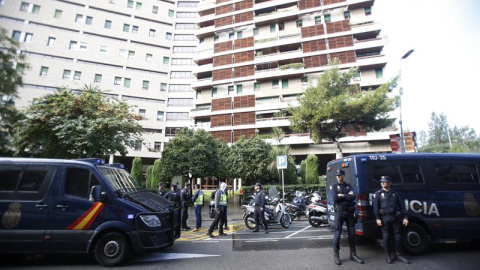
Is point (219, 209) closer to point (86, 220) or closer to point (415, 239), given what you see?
point (86, 220)

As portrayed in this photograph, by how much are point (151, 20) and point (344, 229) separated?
4546cm

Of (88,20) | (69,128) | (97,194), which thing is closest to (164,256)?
(97,194)

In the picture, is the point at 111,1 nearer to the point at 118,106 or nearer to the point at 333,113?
the point at 118,106

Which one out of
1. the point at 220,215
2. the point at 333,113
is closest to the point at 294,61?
the point at 333,113

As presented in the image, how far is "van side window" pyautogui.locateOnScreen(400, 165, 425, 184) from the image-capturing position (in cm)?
566

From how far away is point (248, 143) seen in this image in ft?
72.9

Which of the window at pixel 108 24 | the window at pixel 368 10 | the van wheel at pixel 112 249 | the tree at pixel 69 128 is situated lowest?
the van wheel at pixel 112 249

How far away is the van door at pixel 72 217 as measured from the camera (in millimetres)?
4641

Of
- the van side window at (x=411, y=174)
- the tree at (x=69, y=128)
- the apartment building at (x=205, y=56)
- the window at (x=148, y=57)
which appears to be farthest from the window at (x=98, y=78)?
the van side window at (x=411, y=174)

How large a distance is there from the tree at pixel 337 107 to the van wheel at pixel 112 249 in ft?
57.3

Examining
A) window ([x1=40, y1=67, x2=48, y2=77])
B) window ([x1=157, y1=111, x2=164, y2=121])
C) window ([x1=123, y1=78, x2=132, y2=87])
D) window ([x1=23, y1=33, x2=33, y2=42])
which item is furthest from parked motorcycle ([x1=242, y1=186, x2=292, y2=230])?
window ([x1=23, y1=33, x2=33, y2=42])

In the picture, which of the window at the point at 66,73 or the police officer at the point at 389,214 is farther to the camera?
the window at the point at 66,73

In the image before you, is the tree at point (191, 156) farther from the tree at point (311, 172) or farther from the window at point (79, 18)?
the window at point (79, 18)

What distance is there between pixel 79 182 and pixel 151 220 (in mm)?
1828
